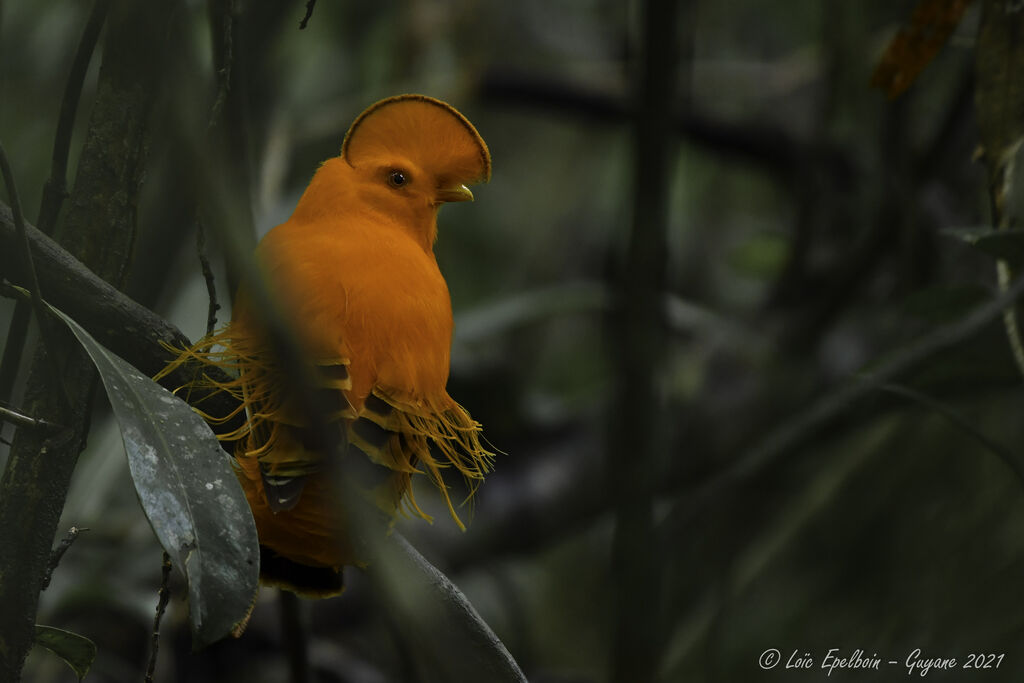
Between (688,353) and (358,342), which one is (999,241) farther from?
(688,353)

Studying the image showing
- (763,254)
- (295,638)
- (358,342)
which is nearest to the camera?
(358,342)

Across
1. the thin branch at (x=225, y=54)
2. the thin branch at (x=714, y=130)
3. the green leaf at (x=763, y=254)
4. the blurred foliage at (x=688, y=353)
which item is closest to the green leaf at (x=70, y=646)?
the thin branch at (x=225, y=54)

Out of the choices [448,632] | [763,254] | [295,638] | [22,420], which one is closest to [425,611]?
[448,632]

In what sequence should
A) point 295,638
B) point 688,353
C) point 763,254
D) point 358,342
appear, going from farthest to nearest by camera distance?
1. point 688,353
2. point 763,254
3. point 295,638
4. point 358,342

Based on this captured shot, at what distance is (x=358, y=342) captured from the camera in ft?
1.80

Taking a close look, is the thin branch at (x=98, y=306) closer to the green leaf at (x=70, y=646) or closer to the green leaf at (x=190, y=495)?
the green leaf at (x=190, y=495)

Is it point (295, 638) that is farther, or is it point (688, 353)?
point (688, 353)

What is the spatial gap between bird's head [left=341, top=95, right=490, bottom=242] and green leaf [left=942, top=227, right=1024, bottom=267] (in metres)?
0.48

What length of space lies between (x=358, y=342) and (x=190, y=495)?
0.43ft

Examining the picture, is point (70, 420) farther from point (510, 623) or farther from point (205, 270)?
point (510, 623)

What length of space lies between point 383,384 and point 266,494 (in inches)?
3.5

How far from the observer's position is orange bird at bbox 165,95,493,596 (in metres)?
0.50

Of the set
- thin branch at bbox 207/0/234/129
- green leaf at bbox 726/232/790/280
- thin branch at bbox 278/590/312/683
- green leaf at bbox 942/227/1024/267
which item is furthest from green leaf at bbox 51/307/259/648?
green leaf at bbox 726/232/790/280

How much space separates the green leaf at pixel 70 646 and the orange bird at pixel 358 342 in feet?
0.34
